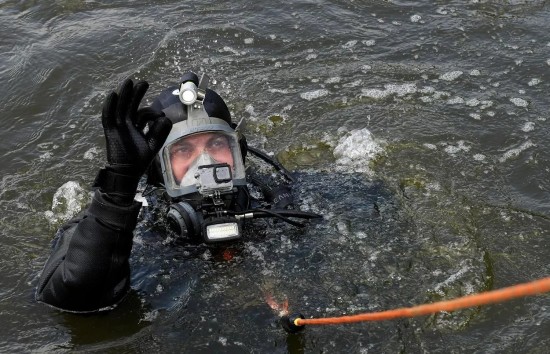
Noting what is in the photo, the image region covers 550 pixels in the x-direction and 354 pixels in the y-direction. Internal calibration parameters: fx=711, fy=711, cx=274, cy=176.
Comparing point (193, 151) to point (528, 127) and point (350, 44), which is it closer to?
point (528, 127)

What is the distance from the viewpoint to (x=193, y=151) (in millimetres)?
4578

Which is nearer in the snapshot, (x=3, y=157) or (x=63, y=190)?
(x=63, y=190)

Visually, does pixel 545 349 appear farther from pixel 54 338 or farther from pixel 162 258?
pixel 54 338

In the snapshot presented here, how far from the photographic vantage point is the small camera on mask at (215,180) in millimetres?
4316

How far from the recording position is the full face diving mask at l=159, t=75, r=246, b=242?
430 cm

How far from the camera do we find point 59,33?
309 inches

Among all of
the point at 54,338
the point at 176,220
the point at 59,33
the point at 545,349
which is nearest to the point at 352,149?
the point at 176,220

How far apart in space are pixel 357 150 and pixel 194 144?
175cm

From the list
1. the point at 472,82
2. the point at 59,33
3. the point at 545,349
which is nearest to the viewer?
the point at 545,349

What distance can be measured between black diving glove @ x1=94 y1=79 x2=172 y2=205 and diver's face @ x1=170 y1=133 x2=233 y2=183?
2.58ft

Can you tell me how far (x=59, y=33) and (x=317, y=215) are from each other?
452 centimetres

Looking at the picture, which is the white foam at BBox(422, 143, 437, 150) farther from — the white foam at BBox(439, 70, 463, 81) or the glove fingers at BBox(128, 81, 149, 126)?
the glove fingers at BBox(128, 81, 149, 126)

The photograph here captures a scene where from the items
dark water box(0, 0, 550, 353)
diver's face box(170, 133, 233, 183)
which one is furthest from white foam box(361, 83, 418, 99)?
diver's face box(170, 133, 233, 183)

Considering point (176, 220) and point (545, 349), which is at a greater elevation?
point (176, 220)
